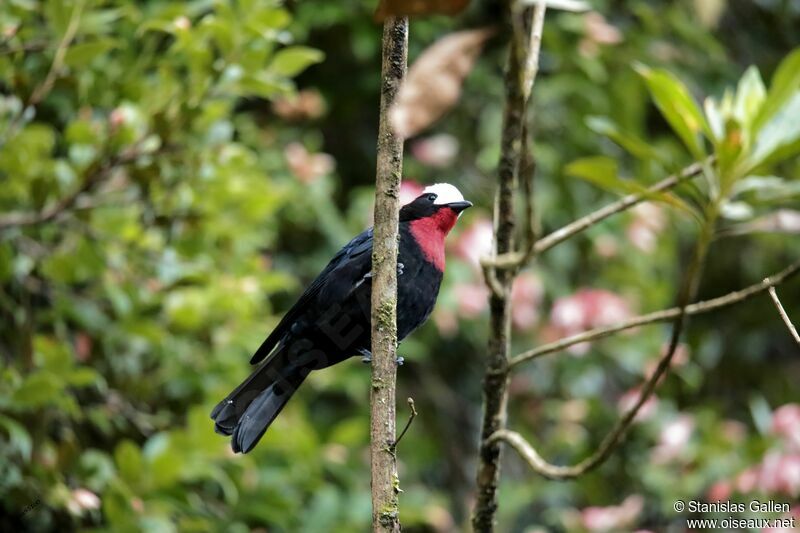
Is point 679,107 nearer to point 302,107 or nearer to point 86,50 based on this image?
point 86,50

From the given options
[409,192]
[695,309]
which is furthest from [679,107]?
[409,192]

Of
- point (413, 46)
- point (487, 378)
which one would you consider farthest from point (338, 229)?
point (487, 378)

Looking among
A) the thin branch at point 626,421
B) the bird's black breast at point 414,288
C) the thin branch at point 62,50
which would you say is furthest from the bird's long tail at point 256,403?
the thin branch at point 62,50

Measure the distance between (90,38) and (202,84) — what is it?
0.58 metres

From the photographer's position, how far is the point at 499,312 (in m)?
2.21

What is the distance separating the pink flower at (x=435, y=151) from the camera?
15.3 ft

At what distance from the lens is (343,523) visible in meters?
3.79

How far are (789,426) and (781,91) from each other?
2.27 m

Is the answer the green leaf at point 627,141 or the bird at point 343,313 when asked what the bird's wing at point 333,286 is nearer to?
the bird at point 343,313

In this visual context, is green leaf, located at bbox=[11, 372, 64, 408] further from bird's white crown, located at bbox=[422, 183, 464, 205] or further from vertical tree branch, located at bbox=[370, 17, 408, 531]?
vertical tree branch, located at bbox=[370, 17, 408, 531]

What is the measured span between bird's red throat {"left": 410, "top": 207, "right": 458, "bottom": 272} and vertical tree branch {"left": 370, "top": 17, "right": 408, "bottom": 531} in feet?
1.85

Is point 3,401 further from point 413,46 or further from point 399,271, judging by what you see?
point 413,46

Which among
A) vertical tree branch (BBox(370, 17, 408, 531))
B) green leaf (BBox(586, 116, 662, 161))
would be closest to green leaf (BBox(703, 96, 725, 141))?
green leaf (BBox(586, 116, 662, 161))

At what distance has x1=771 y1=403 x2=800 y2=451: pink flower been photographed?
4087 mm
